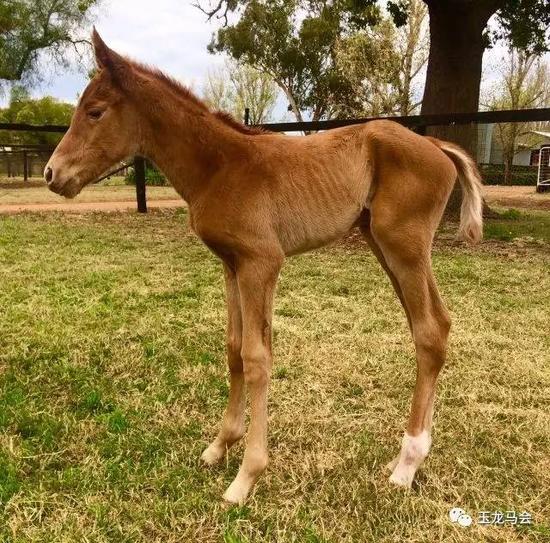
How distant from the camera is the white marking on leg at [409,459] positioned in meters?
2.14

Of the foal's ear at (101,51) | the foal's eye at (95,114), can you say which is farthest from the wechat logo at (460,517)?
the foal's ear at (101,51)

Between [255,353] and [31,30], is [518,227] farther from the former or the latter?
[31,30]

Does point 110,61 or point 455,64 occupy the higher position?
point 455,64

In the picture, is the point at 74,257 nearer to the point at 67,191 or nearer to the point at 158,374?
the point at 158,374

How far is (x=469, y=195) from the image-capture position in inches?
94.4

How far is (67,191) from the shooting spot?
6.79 feet

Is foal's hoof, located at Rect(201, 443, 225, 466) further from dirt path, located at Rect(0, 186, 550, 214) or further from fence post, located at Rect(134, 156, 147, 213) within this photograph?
dirt path, located at Rect(0, 186, 550, 214)

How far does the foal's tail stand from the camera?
2.38 meters

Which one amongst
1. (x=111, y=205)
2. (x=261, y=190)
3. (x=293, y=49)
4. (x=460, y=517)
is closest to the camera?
(x=460, y=517)

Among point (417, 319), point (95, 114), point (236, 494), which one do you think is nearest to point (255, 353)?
point (236, 494)

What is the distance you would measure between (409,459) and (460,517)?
28 centimetres

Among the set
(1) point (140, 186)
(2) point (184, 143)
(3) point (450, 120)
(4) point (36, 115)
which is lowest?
(1) point (140, 186)

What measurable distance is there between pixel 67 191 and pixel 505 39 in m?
11.8

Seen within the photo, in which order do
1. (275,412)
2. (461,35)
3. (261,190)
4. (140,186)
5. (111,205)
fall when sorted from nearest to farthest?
1. (261,190)
2. (275,412)
3. (461,35)
4. (140,186)
5. (111,205)
